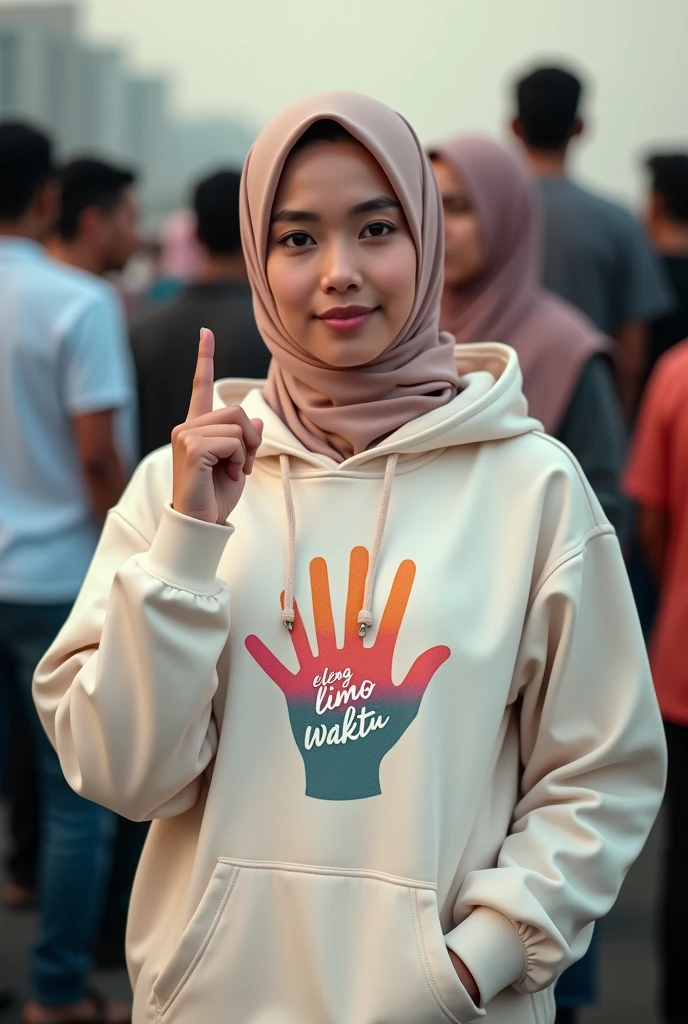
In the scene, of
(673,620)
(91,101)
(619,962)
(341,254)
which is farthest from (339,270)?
(91,101)

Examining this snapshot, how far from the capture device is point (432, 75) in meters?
5.62

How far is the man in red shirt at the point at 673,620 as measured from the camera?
306 cm

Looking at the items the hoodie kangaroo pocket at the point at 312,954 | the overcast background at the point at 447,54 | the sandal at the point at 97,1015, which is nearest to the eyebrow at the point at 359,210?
the hoodie kangaroo pocket at the point at 312,954

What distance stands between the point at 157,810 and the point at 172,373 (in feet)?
6.90

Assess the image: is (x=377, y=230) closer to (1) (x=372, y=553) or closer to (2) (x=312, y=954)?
(1) (x=372, y=553)

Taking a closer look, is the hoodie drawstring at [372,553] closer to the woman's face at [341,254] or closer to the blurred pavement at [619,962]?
the woman's face at [341,254]

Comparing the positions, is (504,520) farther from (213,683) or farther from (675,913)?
(675,913)

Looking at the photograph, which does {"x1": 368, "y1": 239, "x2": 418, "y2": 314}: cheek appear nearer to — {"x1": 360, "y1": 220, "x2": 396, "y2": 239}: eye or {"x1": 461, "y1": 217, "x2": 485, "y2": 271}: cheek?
{"x1": 360, "y1": 220, "x2": 396, "y2": 239}: eye

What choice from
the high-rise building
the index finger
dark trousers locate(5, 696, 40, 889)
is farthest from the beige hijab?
the high-rise building

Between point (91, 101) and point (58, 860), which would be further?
point (91, 101)

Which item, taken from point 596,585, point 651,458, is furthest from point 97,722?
point 651,458

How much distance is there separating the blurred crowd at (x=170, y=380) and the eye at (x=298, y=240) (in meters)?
1.06

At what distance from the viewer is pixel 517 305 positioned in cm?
289

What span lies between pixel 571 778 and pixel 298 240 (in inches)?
29.7
